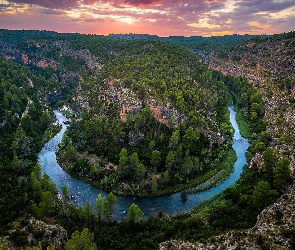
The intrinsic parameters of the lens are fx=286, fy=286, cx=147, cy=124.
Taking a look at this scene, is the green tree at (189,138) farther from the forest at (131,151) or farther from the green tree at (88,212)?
the green tree at (88,212)

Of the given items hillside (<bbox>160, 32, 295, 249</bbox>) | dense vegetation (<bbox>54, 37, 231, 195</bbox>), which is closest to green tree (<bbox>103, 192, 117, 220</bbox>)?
dense vegetation (<bbox>54, 37, 231, 195</bbox>)

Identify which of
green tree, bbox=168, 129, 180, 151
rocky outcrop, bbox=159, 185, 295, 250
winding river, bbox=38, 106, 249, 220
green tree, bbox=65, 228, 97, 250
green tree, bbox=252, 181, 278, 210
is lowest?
winding river, bbox=38, 106, 249, 220

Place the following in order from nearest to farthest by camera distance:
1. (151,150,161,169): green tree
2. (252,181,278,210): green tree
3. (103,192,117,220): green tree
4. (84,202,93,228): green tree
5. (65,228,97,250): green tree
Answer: (65,228,97,250): green tree < (84,202,93,228): green tree < (252,181,278,210): green tree < (103,192,117,220): green tree < (151,150,161,169): green tree

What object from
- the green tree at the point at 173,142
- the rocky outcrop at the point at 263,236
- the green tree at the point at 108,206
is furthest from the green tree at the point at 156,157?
the rocky outcrop at the point at 263,236

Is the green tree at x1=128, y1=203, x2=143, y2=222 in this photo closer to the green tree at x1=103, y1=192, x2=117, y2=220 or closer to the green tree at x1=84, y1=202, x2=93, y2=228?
the green tree at x1=103, y1=192, x2=117, y2=220

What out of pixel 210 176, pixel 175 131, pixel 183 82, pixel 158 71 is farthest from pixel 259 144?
pixel 158 71

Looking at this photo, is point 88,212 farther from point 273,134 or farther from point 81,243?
point 273,134

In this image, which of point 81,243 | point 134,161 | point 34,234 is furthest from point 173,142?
point 34,234

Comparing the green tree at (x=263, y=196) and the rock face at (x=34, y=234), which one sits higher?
the green tree at (x=263, y=196)
